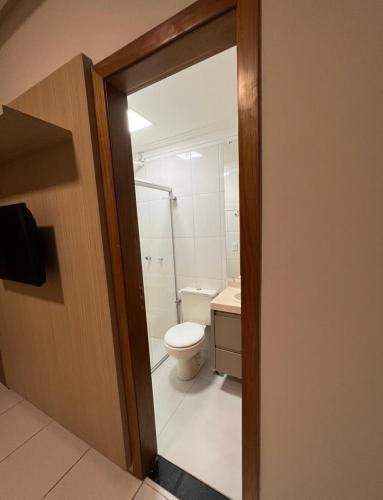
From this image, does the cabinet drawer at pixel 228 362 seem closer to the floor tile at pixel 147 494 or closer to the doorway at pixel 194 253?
the doorway at pixel 194 253

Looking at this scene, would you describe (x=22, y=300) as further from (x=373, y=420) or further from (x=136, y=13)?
(x=373, y=420)

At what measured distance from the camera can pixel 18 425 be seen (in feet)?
4.59

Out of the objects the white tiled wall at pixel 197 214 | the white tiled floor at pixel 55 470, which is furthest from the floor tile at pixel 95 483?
the white tiled wall at pixel 197 214

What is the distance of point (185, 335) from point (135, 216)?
50.6 inches

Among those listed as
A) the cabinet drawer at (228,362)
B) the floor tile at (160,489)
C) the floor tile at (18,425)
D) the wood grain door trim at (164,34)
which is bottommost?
the floor tile at (160,489)

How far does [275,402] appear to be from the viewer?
67 centimetres

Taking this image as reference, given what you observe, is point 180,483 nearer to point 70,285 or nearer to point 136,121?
point 70,285

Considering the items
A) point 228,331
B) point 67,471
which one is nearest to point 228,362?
point 228,331

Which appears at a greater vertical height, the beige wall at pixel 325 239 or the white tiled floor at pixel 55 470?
the beige wall at pixel 325 239

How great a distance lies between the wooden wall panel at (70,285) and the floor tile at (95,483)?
5 cm

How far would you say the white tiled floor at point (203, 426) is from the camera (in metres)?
1.13

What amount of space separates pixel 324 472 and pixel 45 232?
5.08 ft

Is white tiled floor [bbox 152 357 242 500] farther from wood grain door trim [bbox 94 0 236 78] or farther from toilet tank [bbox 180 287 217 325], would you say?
wood grain door trim [bbox 94 0 236 78]

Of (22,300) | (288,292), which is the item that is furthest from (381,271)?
(22,300)
